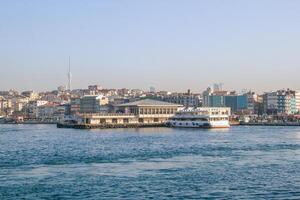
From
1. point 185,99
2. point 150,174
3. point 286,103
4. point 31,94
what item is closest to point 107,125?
point 185,99

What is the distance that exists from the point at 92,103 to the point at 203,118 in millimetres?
43837

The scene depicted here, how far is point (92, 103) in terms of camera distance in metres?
106

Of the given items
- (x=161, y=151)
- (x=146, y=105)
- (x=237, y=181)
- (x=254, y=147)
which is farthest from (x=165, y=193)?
(x=146, y=105)

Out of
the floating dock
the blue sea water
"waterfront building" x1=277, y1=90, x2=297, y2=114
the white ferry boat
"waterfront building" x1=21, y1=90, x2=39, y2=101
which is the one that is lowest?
the blue sea water

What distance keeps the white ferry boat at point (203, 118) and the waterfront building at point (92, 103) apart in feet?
124

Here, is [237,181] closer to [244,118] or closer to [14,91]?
Answer: [244,118]

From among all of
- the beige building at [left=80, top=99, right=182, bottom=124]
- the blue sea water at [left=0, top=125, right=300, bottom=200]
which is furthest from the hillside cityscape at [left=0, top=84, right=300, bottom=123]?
the blue sea water at [left=0, top=125, right=300, bottom=200]

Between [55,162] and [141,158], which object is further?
[141,158]

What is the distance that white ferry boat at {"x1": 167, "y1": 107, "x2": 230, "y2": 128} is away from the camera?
209 feet

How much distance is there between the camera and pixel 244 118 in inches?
3374

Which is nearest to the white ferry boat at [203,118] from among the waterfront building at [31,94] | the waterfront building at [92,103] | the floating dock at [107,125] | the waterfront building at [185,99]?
the floating dock at [107,125]

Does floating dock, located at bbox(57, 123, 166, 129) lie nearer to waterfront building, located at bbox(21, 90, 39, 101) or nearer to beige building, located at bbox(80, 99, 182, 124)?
beige building, located at bbox(80, 99, 182, 124)

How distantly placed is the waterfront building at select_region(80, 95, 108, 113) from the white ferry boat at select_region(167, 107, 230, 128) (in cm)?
3765

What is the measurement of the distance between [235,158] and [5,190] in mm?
11426
